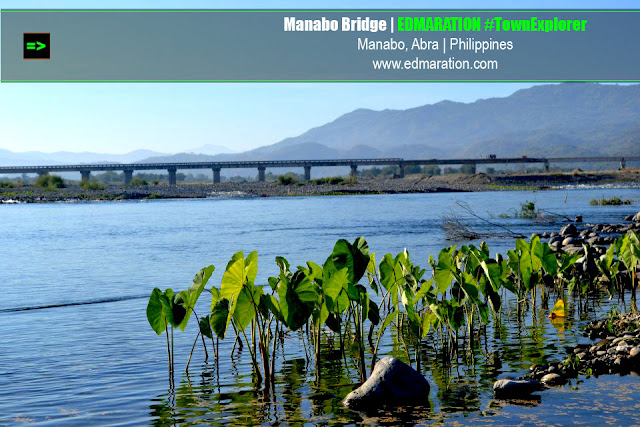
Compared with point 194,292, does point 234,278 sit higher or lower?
higher

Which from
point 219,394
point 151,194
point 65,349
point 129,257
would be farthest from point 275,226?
point 151,194

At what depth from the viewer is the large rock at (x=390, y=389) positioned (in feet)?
31.3

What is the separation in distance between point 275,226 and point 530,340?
1455 inches

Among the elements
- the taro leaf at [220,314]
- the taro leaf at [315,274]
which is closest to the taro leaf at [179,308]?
the taro leaf at [220,314]

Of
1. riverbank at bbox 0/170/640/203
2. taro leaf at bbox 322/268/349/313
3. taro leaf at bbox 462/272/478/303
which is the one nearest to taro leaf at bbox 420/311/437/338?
taro leaf at bbox 462/272/478/303

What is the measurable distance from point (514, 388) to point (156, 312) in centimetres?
469

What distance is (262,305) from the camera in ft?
33.2

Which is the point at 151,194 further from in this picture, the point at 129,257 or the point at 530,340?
the point at 530,340

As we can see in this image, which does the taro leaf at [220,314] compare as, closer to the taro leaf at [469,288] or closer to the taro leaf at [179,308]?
the taro leaf at [179,308]

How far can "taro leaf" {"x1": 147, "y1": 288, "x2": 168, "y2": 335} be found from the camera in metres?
10.2

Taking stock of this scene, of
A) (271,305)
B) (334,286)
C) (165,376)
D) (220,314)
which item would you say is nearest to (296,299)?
(271,305)

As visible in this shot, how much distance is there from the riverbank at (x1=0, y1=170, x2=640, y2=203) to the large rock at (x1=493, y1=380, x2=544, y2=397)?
342 ft

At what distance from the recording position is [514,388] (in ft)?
32.2

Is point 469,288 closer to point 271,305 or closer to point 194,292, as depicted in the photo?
point 271,305
